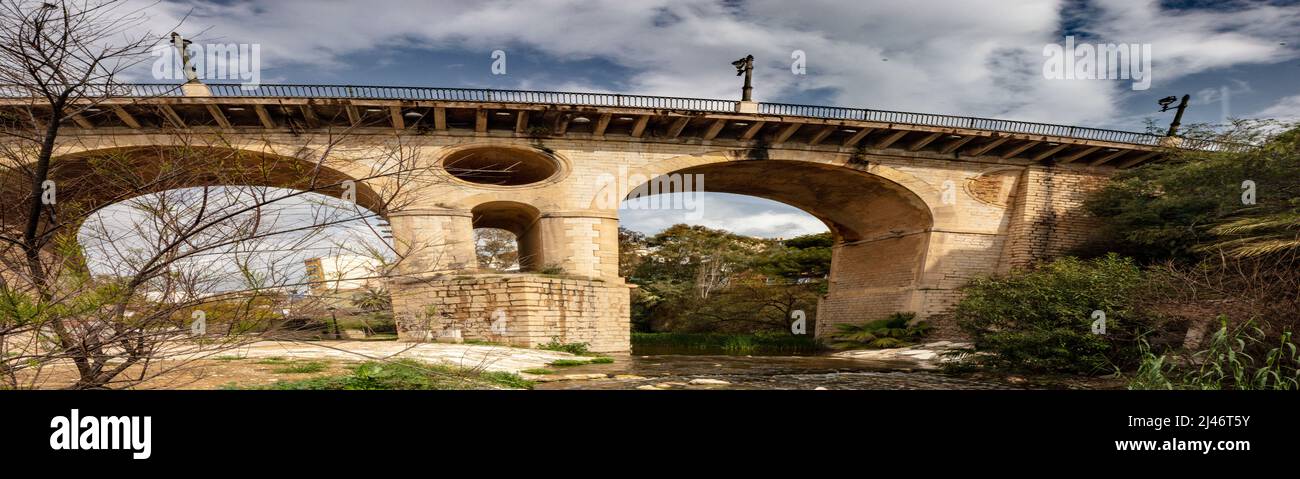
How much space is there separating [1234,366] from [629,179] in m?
12.8

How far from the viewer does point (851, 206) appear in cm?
2111

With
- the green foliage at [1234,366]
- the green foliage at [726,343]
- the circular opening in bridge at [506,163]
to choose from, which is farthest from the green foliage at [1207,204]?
the circular opening in bridge at [506,163]

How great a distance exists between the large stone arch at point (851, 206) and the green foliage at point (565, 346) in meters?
4.26

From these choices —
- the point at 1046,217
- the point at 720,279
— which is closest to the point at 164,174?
the point at 1046,217

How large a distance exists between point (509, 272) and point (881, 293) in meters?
12.6

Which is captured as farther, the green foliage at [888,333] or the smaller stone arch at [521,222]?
the green foliage at [888,333]

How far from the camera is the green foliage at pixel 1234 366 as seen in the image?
16.7 feet

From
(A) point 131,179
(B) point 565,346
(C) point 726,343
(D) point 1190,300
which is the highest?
(A) point 131,179

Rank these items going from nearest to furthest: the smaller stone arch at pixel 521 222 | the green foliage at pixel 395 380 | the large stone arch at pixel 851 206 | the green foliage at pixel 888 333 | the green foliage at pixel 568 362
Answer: the green foliage at pixel 395 380 < the green foliage at pixel 568 362 < the smaller stone arch at pixel 521 222 < the green foliage at pixel 888 333 < the large stone arch at pixel 851 206

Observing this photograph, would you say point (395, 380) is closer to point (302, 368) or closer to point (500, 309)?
point (302, 368)

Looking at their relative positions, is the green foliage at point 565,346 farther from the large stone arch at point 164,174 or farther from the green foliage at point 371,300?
the large stone arch at point 164,174

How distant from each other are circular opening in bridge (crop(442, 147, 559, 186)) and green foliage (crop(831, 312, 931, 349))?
1017 cm

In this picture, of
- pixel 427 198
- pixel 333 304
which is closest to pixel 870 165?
pixel 427 198
